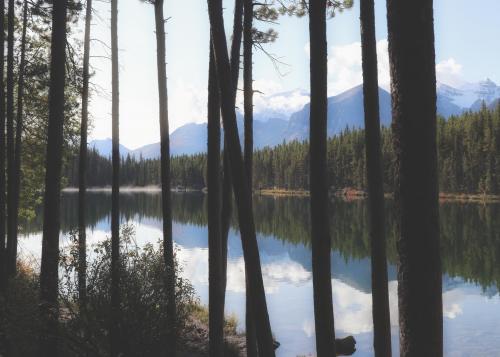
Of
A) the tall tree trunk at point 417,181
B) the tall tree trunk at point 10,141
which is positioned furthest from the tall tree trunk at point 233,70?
the tall tree trunk at point 10,141

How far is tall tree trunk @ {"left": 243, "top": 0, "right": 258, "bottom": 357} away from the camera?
8.90 meters

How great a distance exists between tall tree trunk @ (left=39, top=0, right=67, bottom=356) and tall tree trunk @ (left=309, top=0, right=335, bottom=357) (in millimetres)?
4320

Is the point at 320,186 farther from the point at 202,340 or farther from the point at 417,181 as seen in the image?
the point at 202,340

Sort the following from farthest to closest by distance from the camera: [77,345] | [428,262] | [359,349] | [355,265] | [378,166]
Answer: [355,265]
[359,349]
[77,345]
[378,166]
[428,262]

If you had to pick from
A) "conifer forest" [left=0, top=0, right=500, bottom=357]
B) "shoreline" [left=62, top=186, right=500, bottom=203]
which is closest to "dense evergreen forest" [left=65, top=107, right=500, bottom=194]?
"shoreline" [left=62, top=186, right=500, bottom=203]

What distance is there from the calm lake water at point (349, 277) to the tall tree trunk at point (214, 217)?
2404mm

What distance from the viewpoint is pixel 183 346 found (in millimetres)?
11227

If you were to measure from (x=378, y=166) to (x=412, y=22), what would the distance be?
4.72 meters

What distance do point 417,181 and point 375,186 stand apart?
4.65m

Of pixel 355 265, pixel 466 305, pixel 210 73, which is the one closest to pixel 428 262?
pixel 210 73

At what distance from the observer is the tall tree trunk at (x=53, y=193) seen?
7.73 metres

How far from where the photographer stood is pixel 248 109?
382 inches

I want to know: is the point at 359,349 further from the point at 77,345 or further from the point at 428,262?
the point at 428,262

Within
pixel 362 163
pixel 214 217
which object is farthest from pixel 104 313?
pixel 362 163
